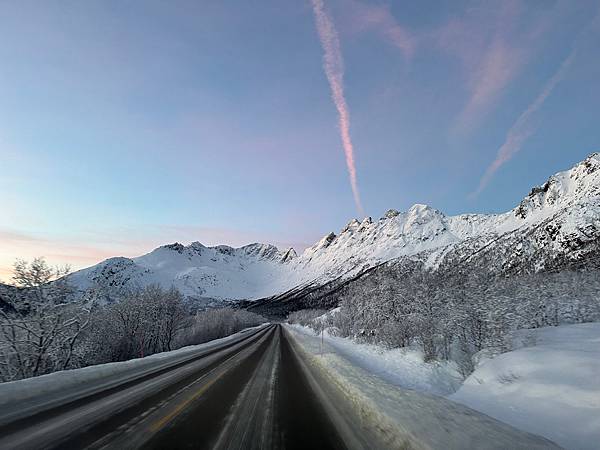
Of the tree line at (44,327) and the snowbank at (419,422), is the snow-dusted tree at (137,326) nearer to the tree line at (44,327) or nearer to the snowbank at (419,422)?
the tree line at (44,327)

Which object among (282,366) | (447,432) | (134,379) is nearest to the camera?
(447,432)

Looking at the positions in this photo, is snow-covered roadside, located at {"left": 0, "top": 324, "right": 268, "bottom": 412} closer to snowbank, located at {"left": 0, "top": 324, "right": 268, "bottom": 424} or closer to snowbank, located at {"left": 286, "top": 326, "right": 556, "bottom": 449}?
snowbank, located at {"left": 0, "top": 324, "right": 268, "bottom": 424}

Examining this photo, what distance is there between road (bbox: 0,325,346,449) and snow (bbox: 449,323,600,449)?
11.7 ft

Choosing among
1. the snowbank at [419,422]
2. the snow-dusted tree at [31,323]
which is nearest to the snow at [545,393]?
the snowbank at [419,422]

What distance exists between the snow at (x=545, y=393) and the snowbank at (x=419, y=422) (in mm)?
1015

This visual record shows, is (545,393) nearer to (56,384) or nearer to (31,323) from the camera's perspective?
(56,384)

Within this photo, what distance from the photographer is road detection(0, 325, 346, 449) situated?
4.81m

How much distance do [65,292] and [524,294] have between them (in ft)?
88.9

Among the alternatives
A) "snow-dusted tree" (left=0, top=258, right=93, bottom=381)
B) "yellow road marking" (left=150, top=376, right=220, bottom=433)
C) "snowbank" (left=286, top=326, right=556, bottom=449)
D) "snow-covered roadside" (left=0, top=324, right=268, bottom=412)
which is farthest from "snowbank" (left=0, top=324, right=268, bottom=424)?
"snow-dusted tree" (left=0, top=258, right=93, bottom=381)

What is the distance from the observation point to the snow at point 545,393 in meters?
5.08

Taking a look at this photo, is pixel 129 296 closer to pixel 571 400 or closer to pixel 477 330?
pixel 477 330

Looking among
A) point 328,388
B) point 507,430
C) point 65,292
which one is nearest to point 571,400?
point 507,430

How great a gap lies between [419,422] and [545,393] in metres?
3.22

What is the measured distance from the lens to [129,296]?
45625 mm
